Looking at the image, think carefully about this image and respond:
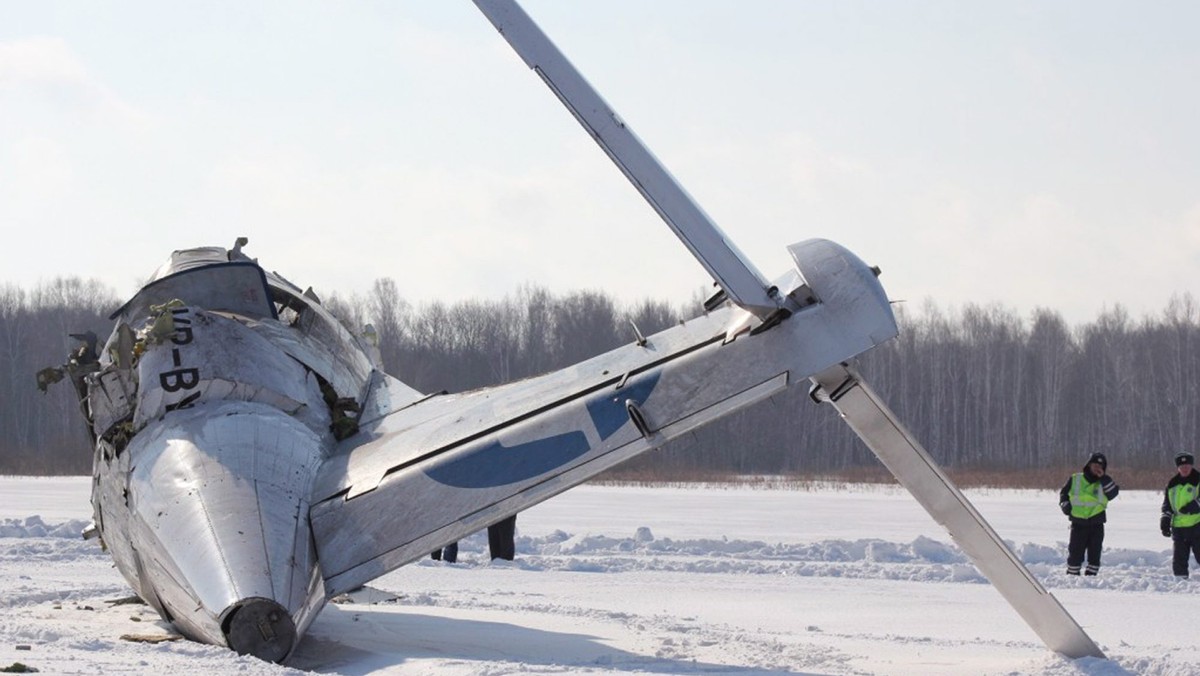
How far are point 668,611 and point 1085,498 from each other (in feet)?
24.1

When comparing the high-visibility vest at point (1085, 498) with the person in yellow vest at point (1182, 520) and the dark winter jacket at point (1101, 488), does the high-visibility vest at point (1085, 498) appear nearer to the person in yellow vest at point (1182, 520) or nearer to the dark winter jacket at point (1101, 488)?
the dark winter jacket at point (1101, 488)

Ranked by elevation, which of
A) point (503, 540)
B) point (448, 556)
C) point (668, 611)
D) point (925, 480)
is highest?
point (925, 480)

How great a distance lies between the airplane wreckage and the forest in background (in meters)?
52.5

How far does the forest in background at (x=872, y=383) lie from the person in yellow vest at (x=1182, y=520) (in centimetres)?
4405

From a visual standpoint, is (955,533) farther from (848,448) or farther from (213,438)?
(848,448)

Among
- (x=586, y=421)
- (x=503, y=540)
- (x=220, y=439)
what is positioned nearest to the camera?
(x=586, y=421)

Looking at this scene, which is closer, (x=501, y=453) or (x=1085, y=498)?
(x=501, y=453)

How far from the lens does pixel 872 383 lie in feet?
240

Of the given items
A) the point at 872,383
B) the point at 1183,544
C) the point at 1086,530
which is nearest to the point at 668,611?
the point at 1086,530

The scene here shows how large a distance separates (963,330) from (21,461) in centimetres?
5082

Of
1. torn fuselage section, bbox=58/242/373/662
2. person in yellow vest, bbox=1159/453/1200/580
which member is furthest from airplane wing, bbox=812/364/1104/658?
person in yellow vest, bbox=1159/453/1200/580

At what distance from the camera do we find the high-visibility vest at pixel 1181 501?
18.7 meters

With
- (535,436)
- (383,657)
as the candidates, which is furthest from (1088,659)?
(383,657)

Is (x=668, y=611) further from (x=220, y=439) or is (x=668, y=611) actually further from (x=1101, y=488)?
(x=1101, y=488)
